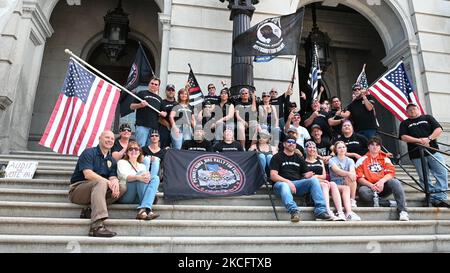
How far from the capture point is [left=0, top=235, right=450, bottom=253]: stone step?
12.6 feet

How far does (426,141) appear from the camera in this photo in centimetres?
635

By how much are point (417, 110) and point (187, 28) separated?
6.27 metres

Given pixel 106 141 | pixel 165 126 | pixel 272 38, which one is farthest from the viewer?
pixel 272 38

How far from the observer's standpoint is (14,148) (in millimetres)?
8367

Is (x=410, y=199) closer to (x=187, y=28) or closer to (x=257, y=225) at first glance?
(x=257, y=225)

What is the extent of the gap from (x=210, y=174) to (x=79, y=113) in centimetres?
248

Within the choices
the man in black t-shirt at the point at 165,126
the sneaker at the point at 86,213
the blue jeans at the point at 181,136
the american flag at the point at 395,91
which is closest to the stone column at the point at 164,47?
the man in black t-shirt at the point at 165,126

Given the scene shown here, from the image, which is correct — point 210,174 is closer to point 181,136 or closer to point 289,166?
point 289,166

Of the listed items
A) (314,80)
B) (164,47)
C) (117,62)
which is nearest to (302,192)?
(314,80)

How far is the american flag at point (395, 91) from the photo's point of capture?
7.73m

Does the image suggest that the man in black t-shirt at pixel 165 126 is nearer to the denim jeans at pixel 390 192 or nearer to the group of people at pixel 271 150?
the group of people at pixel 271 150

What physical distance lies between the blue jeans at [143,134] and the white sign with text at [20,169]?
187 cm

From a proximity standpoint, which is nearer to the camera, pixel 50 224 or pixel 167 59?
pixel 50 224
